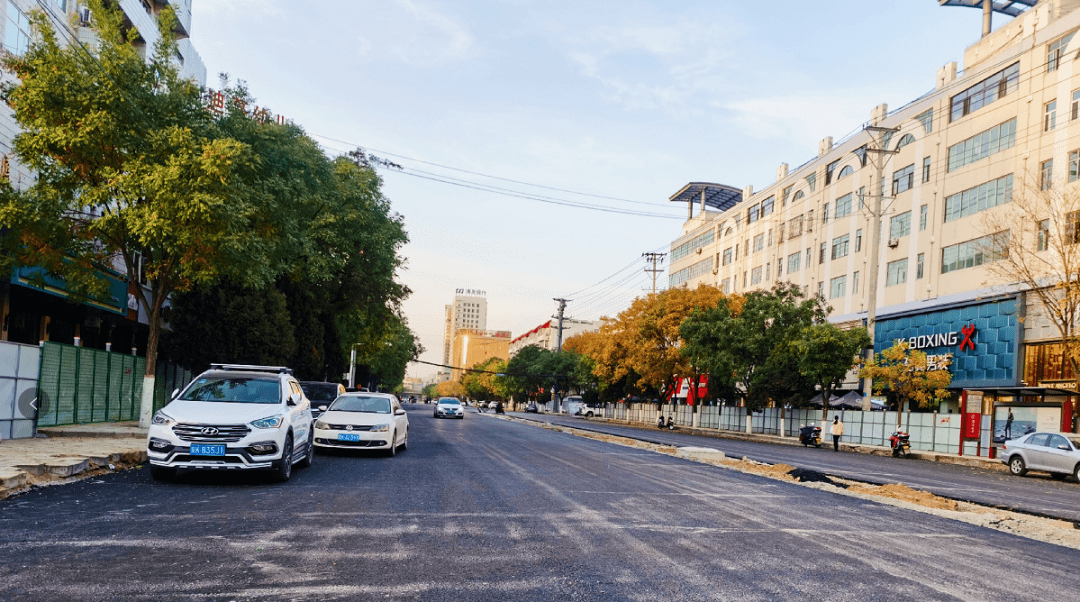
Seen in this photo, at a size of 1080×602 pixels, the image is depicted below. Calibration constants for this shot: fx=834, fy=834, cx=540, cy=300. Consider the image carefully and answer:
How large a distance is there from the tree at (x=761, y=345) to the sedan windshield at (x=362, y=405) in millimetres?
28796

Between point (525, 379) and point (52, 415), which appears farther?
point (525, 379)

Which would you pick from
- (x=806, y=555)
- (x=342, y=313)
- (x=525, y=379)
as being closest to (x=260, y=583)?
(x=806, y=555)

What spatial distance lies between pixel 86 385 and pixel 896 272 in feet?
131

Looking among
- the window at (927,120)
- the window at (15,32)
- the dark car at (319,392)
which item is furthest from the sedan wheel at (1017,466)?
the window at (15,32)

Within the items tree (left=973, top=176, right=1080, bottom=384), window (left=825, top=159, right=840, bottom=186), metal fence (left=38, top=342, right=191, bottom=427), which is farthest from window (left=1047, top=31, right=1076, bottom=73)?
metal fence (left=38, top=342, right=191, bottom=427)

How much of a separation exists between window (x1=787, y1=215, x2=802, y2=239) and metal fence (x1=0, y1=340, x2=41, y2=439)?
52587 millimetres

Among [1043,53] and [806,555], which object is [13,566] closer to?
[806,555]

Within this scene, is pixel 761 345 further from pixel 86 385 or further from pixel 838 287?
pixel 86 385

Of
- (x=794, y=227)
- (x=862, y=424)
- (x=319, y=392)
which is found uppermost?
(x=794, y=227)

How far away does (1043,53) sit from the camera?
36.0m

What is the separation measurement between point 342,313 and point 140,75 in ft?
69.5

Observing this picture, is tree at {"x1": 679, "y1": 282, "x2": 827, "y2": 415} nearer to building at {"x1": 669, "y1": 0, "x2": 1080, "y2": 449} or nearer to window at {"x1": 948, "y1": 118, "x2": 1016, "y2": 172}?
building at {"x1": 669, "y1": 0, "x2": 1080, "y2": 449}

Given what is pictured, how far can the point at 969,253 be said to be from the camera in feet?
130

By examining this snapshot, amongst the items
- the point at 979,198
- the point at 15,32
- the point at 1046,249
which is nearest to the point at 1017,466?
the point at 1046,249
